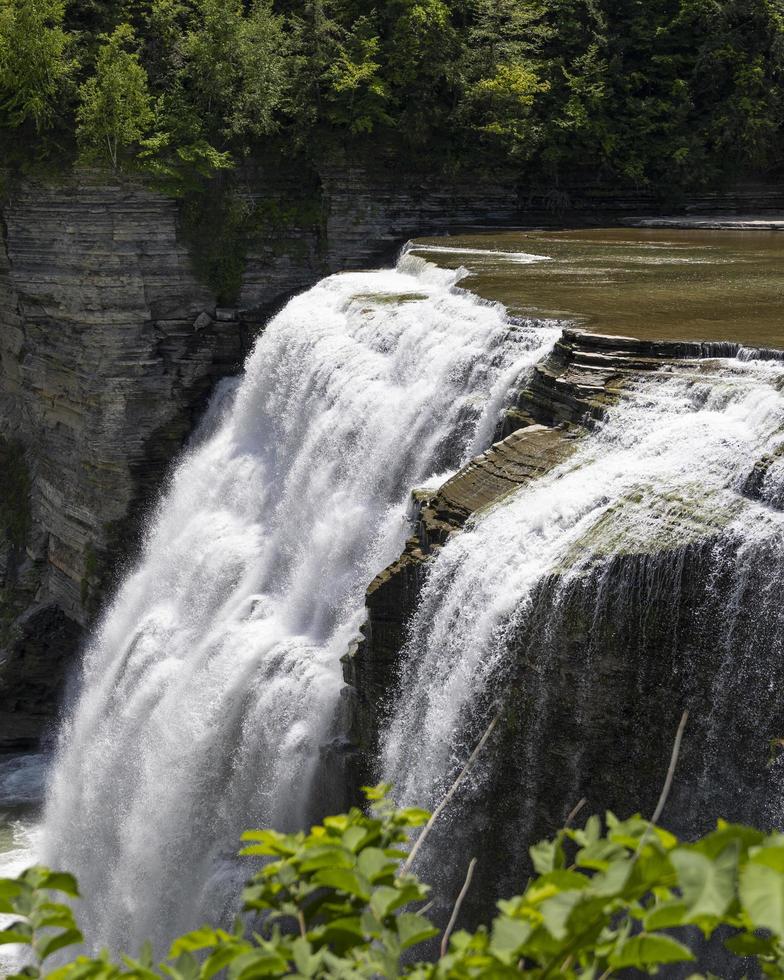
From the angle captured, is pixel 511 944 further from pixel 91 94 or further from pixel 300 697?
pixel 91 94

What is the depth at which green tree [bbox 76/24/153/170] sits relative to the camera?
23.2 meters

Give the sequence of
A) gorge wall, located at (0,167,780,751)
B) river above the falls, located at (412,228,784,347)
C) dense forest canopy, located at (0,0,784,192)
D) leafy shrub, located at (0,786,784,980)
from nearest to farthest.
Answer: leafy shrub, located at (0,786,784,980) → river above the falls, located at (412,228,784,347) → gorge wall, located at (0,167,780,751) → dense forest canopy, located at (0,0,784,192)

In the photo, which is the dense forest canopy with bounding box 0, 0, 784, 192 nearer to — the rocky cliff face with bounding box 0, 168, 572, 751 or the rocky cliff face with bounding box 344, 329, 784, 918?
the rocky cliff face with bounding box 0, 168, 572, 751

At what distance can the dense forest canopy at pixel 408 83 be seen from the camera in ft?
79.5

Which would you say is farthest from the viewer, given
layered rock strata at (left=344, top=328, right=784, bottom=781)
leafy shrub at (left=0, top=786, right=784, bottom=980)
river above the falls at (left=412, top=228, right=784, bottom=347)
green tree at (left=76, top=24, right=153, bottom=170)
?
green tree at (left=76, top=24, right=153, bottom=170)

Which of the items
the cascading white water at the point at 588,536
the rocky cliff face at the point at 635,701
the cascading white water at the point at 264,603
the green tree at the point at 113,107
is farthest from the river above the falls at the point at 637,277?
the green tree at the point at 113,107

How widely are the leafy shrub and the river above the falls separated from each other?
10.3 metres

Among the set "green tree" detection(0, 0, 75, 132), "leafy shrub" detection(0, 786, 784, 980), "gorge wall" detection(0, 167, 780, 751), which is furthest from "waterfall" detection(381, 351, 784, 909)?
"green tree" detection(0, 0, 75, 132)

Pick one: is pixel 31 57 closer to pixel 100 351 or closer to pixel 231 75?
pixel 231 75

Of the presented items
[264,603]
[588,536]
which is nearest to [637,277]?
[264,603]

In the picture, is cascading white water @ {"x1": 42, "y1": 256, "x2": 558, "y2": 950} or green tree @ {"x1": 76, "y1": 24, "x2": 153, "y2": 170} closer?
cascading white water @ {"x1": 42, "y1": 256, "x2": 558, "y2": 950}

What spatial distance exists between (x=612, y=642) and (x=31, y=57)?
19.9 meters

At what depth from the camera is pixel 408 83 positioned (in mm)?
27188

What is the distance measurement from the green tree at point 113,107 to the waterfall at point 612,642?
51.0 feet
